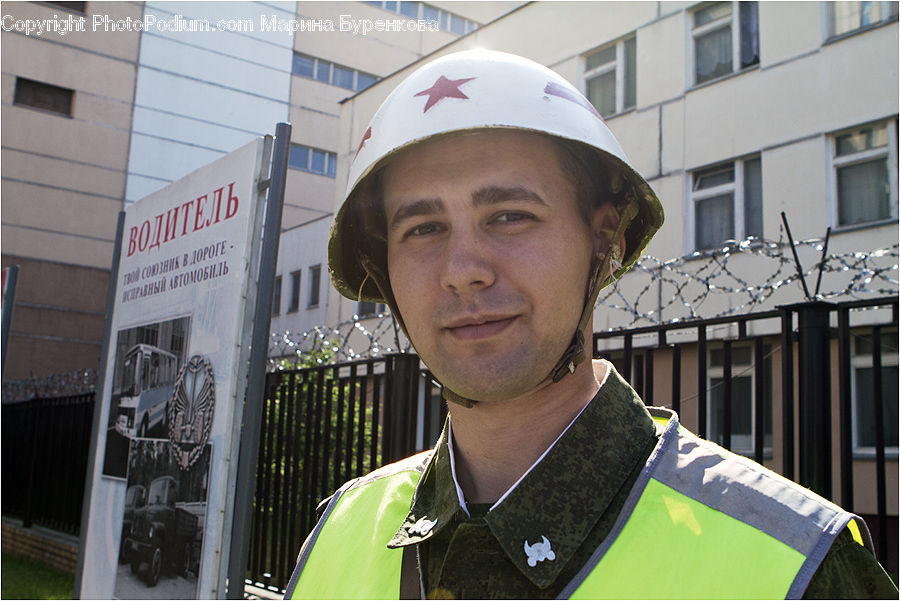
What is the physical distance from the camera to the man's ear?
2.08m

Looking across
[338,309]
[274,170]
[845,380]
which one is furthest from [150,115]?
[845,380]

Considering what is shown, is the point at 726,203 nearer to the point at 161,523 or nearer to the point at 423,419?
the point at 423,419

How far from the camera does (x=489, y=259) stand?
6.11 ft

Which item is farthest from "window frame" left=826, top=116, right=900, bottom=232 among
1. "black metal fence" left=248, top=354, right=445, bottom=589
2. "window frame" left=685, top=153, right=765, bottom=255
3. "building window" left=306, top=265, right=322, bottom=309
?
"building window" left=306, top=265, right=322, bottom=309

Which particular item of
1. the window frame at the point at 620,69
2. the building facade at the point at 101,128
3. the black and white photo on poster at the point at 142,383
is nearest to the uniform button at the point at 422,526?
the black and white photo on poster at the point at 142,383

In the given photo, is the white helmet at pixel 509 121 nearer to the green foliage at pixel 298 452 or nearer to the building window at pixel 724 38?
the green foliage at pixel 298 452

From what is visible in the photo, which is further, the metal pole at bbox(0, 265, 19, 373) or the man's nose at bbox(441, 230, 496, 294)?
the metal pole at bbox(0, 265, 19, 373)

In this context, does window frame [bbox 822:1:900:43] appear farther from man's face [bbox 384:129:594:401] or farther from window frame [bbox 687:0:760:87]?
man's face [bbox 384:129:594:401]

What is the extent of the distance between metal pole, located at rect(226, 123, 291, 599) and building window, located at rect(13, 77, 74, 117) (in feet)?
81.5

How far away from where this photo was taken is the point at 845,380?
3693 mm

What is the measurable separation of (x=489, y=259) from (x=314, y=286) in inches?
937

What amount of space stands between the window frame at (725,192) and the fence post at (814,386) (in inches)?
415

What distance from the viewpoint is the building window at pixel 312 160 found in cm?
3061

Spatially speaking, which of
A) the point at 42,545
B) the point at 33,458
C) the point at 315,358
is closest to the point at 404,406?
the point at 315,358
